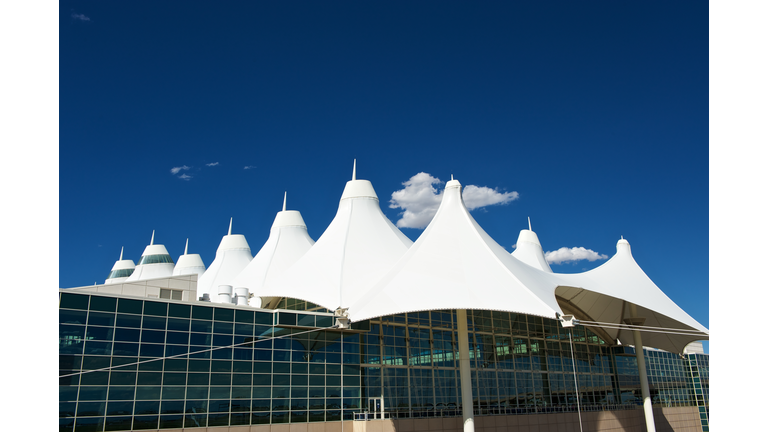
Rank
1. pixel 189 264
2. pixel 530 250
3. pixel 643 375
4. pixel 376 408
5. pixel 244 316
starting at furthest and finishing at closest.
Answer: pixel 189 264 → pixel 530 250 → pixel 643 375 → pixel 376 408 → pixel 244 316

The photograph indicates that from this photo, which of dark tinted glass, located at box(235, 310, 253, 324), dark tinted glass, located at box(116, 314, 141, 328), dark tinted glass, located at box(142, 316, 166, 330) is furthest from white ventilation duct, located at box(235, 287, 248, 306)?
dark tinted glass, located at box(116, 314, 141, 328)

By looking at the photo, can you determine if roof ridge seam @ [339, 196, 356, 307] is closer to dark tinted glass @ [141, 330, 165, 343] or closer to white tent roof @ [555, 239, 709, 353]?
dark tinted glass @ [141, 330, 165, 343]

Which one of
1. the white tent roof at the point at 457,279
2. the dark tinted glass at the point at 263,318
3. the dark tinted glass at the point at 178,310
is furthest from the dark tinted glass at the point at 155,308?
the white tent roof at the point at 457,279

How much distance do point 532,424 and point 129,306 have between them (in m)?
19.3

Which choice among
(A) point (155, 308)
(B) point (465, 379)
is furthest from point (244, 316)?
(B) point (465, 379)

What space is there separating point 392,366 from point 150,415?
968 centimetres

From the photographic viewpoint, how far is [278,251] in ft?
105

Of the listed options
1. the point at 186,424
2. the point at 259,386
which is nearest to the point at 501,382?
the point at 259,386

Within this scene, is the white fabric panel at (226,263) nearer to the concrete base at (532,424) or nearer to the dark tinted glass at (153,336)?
the concrete base at (532,424)

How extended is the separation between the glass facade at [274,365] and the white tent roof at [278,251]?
5846 mm

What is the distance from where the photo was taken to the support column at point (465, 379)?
1992 centimetres

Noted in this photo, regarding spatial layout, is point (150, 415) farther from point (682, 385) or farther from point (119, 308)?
point (682, 385)

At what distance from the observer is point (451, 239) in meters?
20.9

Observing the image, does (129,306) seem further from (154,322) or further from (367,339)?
(367,339)
